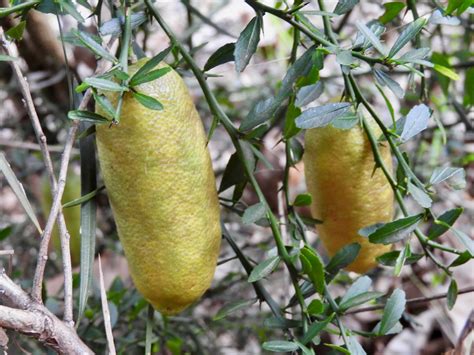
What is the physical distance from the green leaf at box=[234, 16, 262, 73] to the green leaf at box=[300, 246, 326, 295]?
173 millimetres

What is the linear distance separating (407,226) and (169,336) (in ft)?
1.51

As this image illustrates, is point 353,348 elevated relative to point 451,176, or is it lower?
lower

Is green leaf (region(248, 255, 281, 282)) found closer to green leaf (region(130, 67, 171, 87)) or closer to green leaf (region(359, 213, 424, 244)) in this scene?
green leaf (region(359, 213, 424, 244))

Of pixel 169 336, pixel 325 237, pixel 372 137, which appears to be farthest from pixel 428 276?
pixel 372 137

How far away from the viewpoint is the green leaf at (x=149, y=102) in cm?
→ 54

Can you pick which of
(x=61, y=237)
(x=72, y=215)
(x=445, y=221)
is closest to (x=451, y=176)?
(x=445, y=221)

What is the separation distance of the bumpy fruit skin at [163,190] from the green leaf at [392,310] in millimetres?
168

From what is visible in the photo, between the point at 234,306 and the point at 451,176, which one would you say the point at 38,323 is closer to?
the point at 234,306

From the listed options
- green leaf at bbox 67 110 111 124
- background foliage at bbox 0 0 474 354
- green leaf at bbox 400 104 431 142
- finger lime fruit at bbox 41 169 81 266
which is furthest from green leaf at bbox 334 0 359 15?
finger lime fruit at bbox 41 169 81 266

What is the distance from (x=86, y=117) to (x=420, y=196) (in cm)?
28

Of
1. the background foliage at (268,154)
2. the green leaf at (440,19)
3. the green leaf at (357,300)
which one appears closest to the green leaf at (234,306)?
the background foliage at (268,154)

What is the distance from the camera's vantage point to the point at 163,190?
0.59 m

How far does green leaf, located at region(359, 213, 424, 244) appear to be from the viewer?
2.02 feet

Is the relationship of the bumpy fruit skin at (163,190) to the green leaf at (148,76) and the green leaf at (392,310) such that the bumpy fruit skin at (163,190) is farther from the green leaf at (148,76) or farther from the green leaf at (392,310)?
the green leaf at (392,310)
